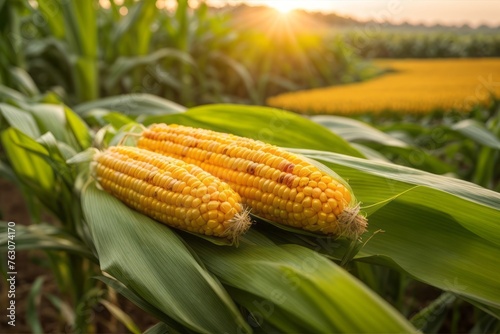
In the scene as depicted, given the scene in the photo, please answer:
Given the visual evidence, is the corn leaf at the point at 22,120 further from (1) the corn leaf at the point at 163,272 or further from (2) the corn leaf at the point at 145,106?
(1) the corn leaf at the point at 163,272

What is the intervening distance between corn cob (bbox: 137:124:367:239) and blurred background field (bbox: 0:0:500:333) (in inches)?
4.4

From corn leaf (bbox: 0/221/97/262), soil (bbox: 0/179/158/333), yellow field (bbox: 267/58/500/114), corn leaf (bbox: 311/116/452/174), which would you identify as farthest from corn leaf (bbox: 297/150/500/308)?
yellow field (bbox: 267/58/500/114)

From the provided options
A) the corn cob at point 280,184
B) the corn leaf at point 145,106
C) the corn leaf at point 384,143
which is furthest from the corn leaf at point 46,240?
the corn leaf at point 384,143

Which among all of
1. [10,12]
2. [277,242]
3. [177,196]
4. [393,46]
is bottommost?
[393,46]

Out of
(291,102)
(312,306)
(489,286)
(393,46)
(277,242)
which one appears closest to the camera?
(312,306)

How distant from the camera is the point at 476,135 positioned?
199 centimetres

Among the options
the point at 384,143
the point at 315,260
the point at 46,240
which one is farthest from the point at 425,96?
the point at 315,260

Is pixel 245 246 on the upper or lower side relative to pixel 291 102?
upper

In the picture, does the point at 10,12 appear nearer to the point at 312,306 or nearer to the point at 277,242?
the point at 277,242

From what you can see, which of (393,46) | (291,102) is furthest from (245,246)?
(393,46)

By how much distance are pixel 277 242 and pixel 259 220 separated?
7 centimetres

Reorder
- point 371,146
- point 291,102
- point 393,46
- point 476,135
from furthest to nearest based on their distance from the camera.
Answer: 1. point 393,46
2. point 291,102
3. point 371,146
4. point 476,135

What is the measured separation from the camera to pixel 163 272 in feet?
3.43

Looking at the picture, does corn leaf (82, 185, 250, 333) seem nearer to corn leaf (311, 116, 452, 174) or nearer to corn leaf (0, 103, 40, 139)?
corn leaf (0, 103, 40, 139)
